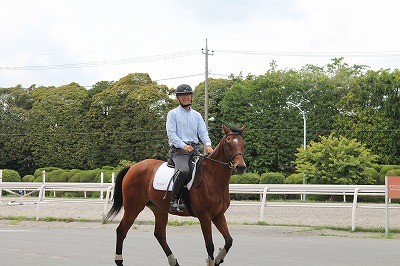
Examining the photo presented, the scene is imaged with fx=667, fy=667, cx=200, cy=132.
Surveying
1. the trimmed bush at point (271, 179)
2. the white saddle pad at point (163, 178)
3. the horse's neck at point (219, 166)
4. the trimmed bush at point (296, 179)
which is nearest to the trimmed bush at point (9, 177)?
the trimmed bush at point (271, 179)

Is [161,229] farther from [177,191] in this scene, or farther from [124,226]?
[177,191]

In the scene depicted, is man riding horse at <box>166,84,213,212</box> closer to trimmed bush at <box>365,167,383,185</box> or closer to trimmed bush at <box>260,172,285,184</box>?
trimmed bush at <box>260,172,285,184</box>

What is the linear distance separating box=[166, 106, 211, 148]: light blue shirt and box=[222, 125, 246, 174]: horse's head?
0.62 metres

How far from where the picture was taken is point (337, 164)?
136 feet

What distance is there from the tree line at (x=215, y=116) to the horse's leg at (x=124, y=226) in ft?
165

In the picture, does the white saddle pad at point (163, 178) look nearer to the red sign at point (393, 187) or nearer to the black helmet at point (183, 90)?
the black helmet at point (183, 90)

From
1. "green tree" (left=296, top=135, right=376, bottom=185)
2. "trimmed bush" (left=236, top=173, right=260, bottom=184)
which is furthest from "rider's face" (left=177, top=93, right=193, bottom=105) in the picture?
"trimmed bush" (left=236, top=173, right=260, bottom=184)

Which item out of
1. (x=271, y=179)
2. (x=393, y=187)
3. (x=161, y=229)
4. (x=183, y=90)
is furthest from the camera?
(x=271, y=179)

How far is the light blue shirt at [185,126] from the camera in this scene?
10906 mm

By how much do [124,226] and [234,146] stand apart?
2565mm

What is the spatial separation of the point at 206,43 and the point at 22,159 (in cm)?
2720

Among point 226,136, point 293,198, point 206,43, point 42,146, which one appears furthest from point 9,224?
point 42,146

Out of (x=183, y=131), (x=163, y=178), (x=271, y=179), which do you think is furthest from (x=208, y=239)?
(x=271, y=179)

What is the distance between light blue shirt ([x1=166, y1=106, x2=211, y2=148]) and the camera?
10906 mm
